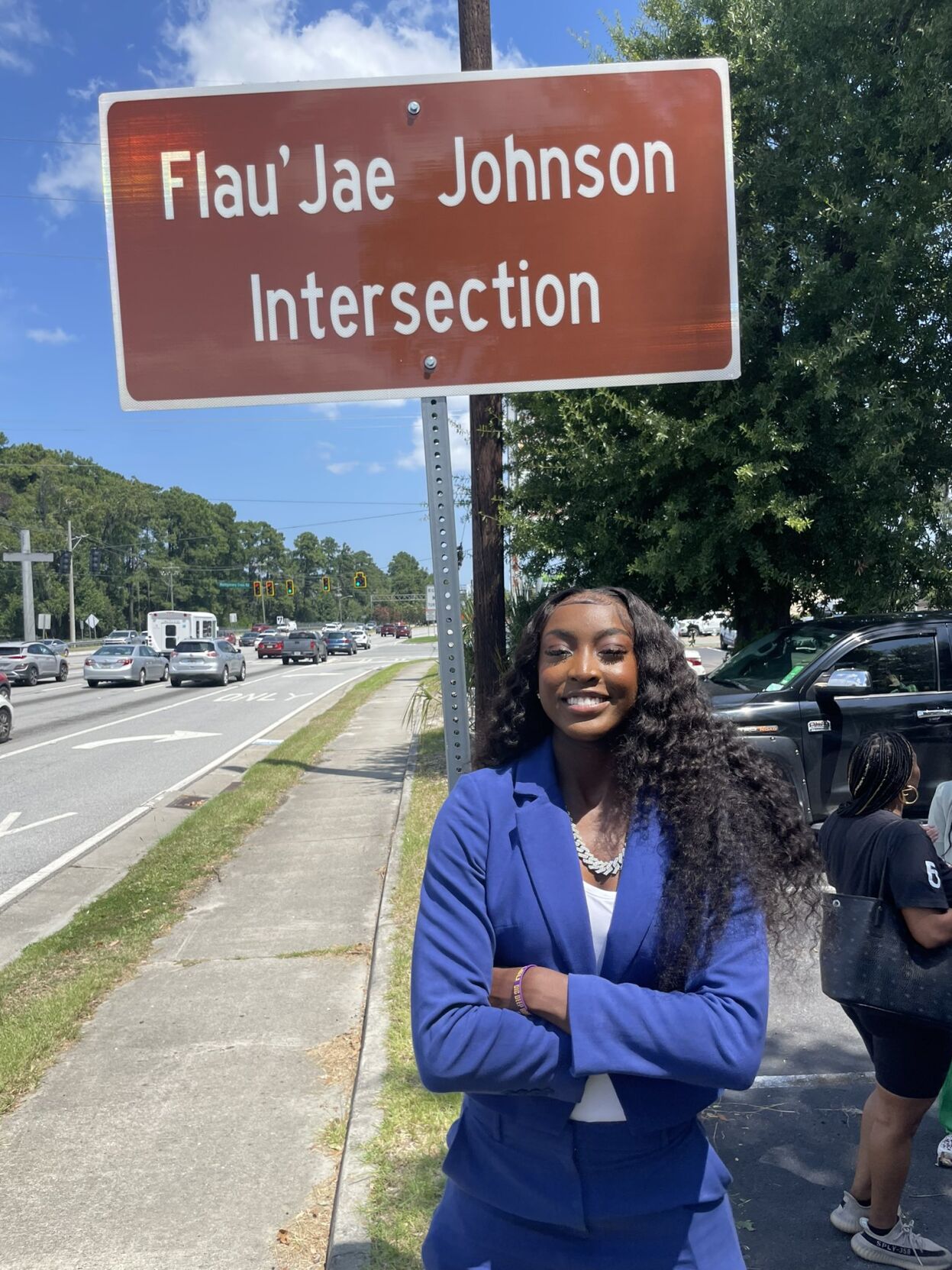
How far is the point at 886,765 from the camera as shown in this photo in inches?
128

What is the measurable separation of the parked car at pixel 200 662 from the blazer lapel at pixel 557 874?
3206cm

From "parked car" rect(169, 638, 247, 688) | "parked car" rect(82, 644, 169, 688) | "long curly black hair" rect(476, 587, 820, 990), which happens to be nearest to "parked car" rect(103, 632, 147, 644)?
"parked car" rect(82, 644, 169, 688)

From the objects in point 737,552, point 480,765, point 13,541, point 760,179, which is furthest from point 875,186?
point 13,541

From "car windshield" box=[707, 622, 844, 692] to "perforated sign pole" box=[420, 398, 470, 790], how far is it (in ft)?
20.3

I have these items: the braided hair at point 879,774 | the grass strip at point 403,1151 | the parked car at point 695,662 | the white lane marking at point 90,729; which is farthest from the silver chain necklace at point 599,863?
the white lane marking at point 90,729

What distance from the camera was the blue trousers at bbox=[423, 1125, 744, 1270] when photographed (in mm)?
1615

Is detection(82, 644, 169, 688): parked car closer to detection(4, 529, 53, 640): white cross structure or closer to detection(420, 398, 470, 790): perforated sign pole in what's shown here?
detection(4, 529, 53, 640): white cross structure

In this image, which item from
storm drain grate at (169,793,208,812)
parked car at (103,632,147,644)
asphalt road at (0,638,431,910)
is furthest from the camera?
parked car at (103,632,147,644)

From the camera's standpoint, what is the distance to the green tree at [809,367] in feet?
29.4

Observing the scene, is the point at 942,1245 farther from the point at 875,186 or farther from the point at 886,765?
the point at 875,186

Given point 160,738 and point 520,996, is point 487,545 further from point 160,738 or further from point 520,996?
point 160,738

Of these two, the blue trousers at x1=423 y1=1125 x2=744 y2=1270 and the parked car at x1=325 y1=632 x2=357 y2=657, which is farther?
the parked car at x1=325 y1=632 x2=357 y2=657

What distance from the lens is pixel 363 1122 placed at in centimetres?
388

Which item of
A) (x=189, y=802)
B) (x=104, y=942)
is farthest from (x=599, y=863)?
(x=189, y=802)
